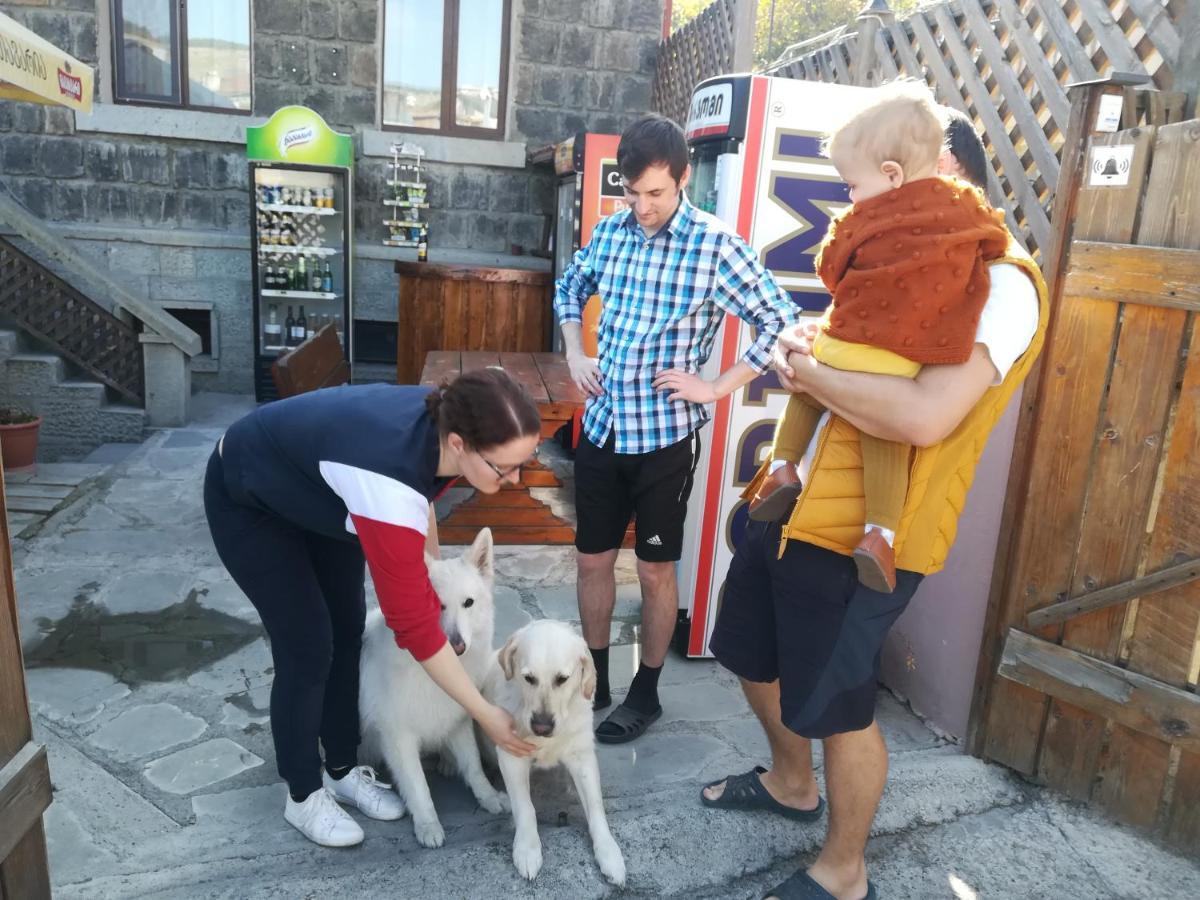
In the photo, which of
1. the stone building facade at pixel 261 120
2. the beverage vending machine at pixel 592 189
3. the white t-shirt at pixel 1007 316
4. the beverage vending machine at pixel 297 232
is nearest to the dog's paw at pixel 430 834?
the white t-shirt at pixel 1007 316

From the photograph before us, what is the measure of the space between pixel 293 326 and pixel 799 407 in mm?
7738

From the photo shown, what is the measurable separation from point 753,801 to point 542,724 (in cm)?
81

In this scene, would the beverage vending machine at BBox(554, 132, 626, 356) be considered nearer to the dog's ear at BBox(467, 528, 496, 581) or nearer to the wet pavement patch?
the wet pavement patch

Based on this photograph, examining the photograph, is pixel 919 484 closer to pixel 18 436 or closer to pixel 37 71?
pixel 37 71

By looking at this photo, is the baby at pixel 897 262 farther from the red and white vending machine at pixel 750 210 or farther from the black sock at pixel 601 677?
the black sock at pixel 601 677

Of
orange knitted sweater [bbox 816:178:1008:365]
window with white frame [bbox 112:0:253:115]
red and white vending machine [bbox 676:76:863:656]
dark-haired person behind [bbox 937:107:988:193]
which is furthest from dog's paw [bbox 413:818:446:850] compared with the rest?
window with white frame [bbox 112:0:253:115]

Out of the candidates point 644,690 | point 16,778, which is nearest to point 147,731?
point 16,778

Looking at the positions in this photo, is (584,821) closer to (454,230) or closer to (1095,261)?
(1095,261)

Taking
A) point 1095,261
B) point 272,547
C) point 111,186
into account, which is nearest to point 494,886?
point 272,547

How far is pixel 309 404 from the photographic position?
242cm

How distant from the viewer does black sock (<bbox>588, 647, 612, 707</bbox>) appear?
11.7 ft

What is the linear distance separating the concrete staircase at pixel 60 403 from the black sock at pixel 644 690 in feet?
19.8

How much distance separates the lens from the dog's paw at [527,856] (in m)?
2.58

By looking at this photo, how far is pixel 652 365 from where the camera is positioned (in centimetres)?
328
